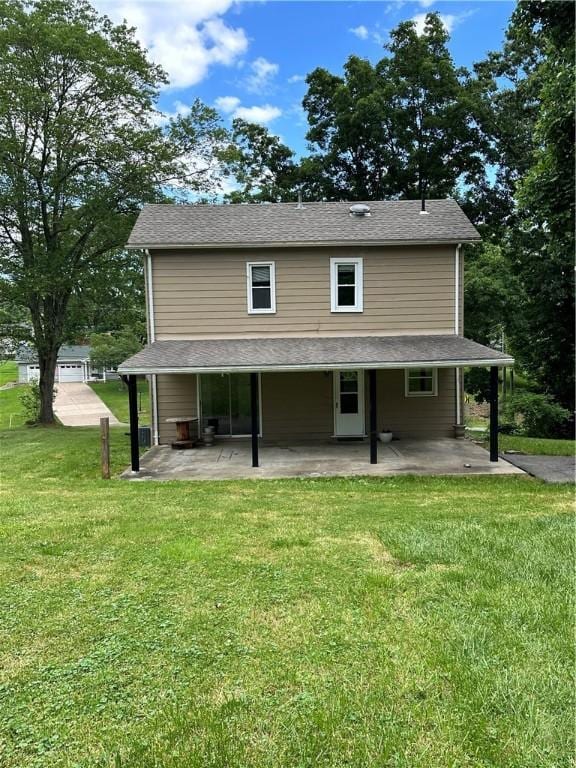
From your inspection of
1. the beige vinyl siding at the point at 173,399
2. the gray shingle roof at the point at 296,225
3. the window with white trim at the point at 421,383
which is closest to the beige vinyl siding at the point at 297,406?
the beige vinyl siding at the point at 173,399

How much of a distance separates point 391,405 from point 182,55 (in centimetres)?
1285

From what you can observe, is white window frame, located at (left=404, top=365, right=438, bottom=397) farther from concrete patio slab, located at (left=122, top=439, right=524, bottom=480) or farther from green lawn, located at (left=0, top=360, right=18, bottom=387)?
green lawn, located at (left=0, top=360, right=18, bottom=387)

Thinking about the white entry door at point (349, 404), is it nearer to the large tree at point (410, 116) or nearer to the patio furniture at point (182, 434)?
the patio furniture at point (182, 434)

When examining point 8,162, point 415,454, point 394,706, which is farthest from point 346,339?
point 8,162

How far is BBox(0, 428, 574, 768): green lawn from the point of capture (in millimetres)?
2463

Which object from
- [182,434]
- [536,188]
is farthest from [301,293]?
[536,188]

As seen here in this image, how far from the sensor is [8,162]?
16.5 meters

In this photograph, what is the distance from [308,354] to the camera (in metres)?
11.1

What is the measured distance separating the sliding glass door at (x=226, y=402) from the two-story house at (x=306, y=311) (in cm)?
3

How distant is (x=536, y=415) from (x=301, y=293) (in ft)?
32.9

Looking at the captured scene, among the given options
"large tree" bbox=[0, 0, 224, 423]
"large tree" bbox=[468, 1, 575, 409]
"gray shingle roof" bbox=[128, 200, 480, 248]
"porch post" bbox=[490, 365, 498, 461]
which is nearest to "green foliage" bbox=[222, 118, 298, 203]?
"large tree" bbox=[0, 0, 224, 423]

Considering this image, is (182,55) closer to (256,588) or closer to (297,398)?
(297,398)

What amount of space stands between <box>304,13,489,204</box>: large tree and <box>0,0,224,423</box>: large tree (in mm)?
8333

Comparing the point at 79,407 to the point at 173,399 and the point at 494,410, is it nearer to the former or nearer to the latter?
the point at 173,399
